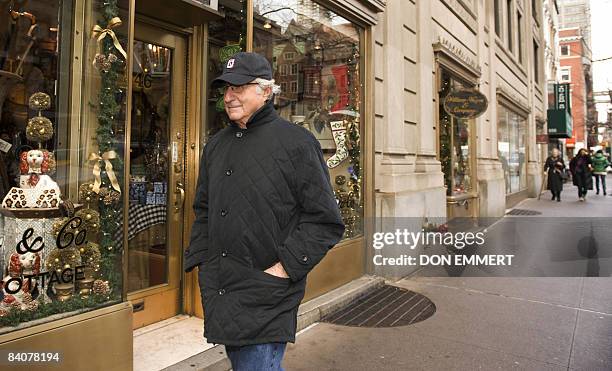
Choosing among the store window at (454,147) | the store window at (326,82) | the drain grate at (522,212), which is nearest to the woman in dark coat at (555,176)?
the drain grate at (522,212)

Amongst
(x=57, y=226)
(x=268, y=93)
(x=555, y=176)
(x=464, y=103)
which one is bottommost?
(x=57, y=226)

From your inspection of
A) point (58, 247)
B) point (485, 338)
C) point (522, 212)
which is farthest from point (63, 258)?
point (522, 212)

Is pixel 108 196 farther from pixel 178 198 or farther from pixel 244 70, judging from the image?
pixel 244 70

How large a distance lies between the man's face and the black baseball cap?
0.18ft

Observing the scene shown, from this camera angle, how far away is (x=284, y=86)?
5383 mm

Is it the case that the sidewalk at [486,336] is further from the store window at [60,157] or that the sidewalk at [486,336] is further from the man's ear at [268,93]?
the man's ear at [268,93]

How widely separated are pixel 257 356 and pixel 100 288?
169 centimetres

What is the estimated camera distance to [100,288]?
3053 mm

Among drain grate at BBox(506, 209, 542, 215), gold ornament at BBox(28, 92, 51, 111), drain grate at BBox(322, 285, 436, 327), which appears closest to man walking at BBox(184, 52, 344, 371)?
gold ornament at BBox(28, 92, 51, 111)

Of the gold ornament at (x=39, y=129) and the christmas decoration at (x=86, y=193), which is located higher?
the gold ornament at (x=39, y=129)

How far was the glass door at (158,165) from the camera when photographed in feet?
13.7

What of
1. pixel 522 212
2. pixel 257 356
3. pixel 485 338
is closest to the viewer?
pixel 257 356

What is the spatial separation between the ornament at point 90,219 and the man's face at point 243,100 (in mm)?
1717

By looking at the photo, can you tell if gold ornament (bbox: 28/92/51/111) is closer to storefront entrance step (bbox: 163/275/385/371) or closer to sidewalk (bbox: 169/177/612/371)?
storefront entrance step (bbox: 163/275/385/371)
